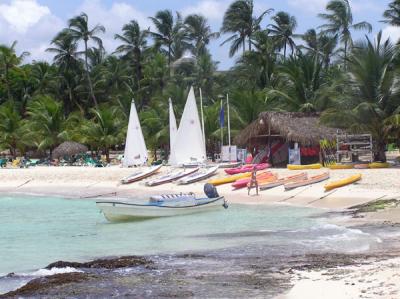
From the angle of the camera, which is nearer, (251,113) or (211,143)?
(251,113)

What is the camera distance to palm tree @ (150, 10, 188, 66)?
5991 centimetres

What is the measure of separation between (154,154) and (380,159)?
62.2 ft

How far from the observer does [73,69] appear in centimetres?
5988

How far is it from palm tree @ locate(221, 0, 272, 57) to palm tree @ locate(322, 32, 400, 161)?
82.2 feet

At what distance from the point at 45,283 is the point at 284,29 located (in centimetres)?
4593

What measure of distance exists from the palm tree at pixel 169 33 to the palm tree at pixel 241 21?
258 inches

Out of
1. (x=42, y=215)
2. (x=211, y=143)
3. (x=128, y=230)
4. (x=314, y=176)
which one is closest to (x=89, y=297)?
(x=128, y=230)

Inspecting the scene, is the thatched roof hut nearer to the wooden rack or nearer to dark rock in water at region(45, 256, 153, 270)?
the wooden rack

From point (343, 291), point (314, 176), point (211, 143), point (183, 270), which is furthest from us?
point (211, 143)

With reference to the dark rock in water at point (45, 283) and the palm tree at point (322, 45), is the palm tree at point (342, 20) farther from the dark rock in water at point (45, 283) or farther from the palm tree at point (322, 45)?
the dark rock in water at point (45, 283)

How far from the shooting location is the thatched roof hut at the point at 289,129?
31.0 metres

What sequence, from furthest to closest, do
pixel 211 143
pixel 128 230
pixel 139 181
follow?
1. pixel 211 143
2. pixel 139 181
3. pixel 128 230

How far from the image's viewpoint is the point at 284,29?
53.6 meters

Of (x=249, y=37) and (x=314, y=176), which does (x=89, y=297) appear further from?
(x=249, y=37)
